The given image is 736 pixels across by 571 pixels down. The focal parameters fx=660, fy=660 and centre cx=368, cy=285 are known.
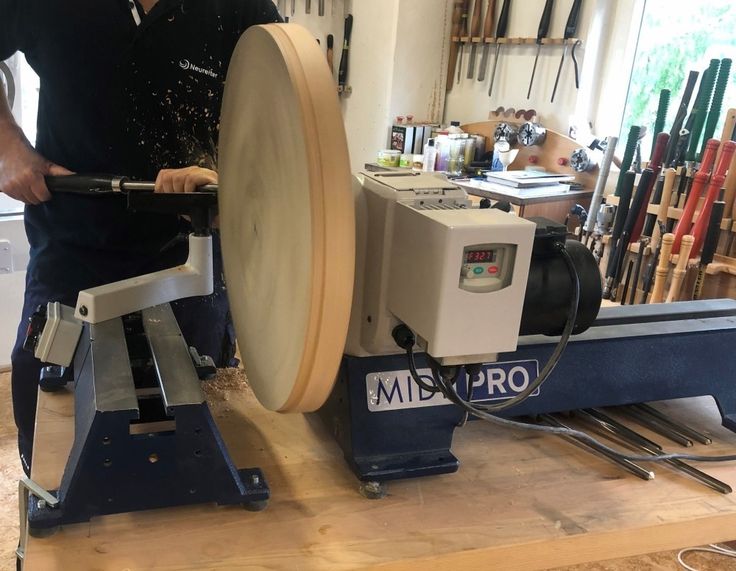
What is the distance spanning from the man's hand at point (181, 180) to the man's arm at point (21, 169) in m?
0.32

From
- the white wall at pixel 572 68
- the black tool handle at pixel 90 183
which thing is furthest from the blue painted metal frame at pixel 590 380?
the white wall at pixel 572 68

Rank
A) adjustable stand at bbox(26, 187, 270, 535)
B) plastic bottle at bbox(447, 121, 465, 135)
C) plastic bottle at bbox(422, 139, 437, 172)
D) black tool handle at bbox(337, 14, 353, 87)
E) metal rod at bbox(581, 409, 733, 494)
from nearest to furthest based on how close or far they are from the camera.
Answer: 1. adjustable stand at bbox(26, 187, 270, 535)
2. metal rod at bbox(581, 409, 733, 494)
3. plastic bottle at bbox(422, 139, 437, 172)
4. plastic bottle at bbox(447, 121, 465, 135)
5. black tool handle at bbox(337, 14, 353, 87)

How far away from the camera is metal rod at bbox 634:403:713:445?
1.13 meters

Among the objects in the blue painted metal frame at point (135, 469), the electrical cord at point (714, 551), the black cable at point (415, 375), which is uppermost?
the black cable at point (415, 375)

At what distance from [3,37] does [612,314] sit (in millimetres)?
1326

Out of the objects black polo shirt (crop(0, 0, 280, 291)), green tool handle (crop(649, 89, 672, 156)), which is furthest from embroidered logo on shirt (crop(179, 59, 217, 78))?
green tool handle (crop(649, 89, 672, 156))

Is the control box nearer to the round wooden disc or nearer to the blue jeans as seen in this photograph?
the round wooden disc

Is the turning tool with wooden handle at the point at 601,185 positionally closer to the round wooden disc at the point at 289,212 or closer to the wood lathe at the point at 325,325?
the wood lathe at the point at 325,325

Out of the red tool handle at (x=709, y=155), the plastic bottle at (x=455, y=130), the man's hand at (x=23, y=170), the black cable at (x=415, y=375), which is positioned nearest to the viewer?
the black cable at (x=415, y=375)

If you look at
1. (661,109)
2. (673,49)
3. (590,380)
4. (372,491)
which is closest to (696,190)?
(661,109)

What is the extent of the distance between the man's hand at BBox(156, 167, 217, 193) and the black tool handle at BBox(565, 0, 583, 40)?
2.36 metres

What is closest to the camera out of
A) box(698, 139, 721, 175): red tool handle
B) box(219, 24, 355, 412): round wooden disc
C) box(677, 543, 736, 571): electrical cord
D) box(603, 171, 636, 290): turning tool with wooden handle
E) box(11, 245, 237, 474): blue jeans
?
box(219, 24, 355, 412): round wooden disc

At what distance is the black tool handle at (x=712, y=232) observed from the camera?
195cm

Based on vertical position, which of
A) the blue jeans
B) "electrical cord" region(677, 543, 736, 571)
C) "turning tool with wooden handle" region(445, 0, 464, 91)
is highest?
"turning tool with wooden handle" region(445, 0, 464, 91)
